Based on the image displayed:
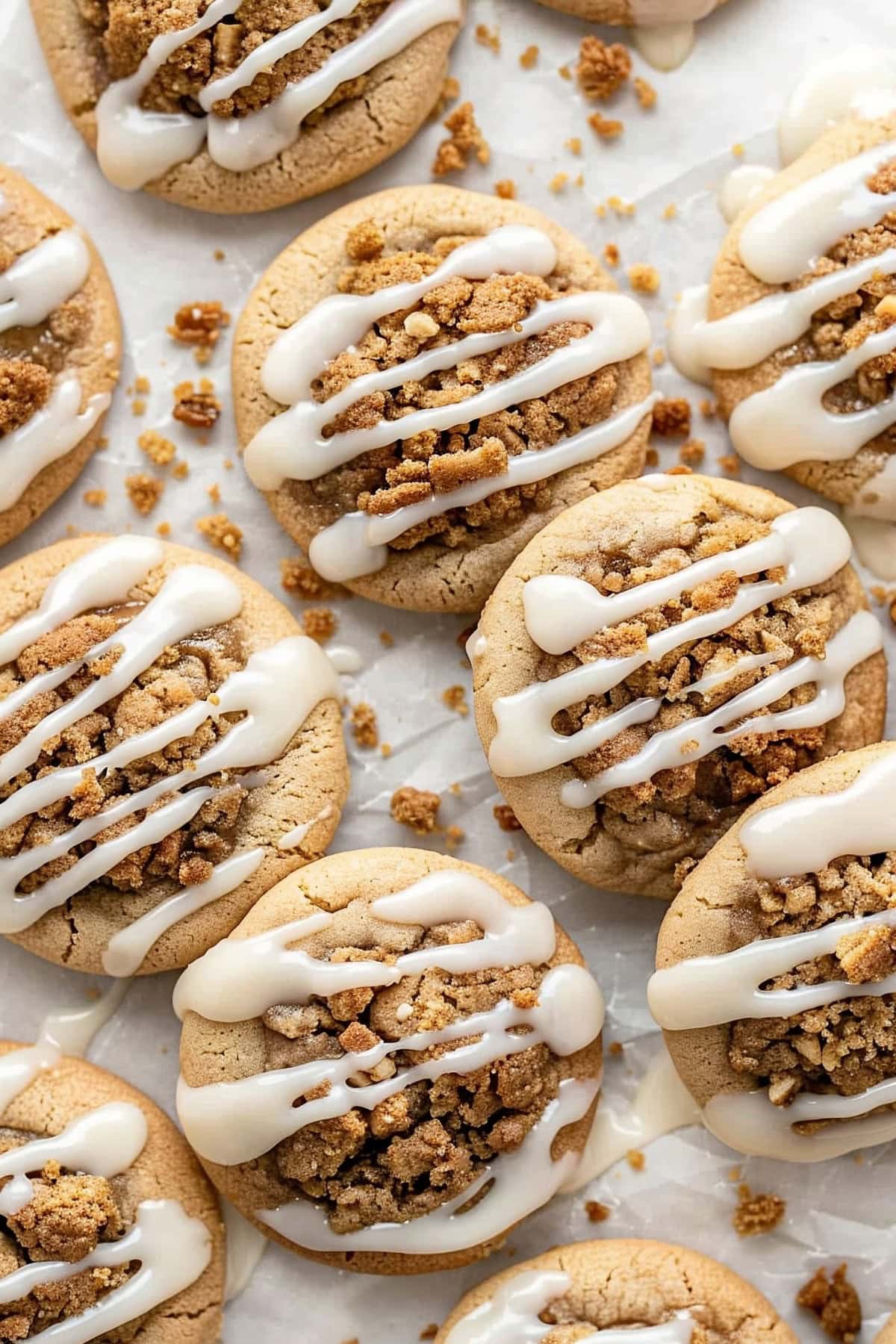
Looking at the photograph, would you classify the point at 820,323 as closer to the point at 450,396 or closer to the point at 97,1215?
the point at 450,396

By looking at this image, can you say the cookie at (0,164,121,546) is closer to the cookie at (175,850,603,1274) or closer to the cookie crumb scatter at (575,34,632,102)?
the cookie at (175,850,603,1274)

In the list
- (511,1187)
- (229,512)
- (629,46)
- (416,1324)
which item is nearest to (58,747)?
(229,512)

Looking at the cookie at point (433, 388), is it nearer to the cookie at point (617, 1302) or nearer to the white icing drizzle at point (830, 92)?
the white icing drizzle at point (830, 92)

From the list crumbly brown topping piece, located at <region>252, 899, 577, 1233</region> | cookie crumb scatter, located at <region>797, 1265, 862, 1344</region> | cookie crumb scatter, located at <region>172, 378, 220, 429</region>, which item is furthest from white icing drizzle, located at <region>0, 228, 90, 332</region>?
cookie crumb scatter, located at <region>797, 1265, 862, 1344</region>

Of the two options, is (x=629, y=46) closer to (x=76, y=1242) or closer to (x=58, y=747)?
(x=58, y=747)

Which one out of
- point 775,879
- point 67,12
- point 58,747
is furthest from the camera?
point 67,12

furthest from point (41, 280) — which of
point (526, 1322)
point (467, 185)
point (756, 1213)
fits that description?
point (756, 1213)
